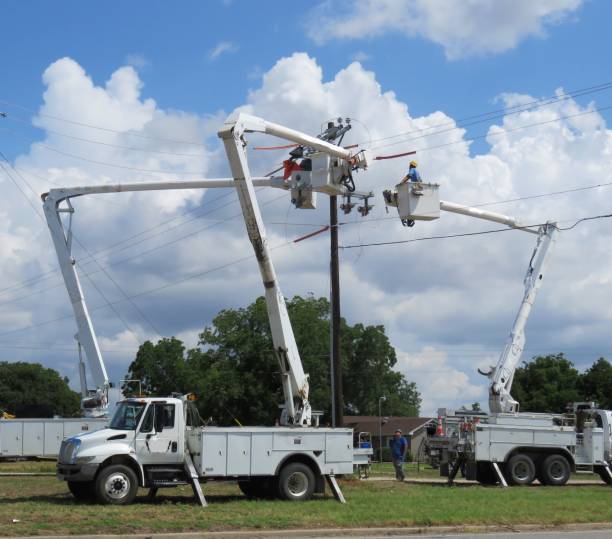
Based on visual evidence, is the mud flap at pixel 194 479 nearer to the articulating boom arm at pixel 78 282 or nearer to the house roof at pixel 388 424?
the articulating boom arm at pixel 78 282

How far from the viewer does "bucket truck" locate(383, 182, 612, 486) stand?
1114 inches

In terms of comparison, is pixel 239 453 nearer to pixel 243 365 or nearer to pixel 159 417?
pixel 159 417

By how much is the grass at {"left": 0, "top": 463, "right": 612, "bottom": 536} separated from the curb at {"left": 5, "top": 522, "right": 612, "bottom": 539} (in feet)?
0.99

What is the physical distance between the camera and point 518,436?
28.5m

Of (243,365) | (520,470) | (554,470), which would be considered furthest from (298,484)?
(243,365)

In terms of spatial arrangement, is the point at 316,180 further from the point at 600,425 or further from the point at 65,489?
the point at 600,425

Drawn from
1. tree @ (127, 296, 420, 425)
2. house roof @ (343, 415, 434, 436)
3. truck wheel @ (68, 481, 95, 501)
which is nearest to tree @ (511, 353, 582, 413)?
house roof @ (343, 415, 434, 436)

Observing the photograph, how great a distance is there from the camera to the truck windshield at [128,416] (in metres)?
21.0

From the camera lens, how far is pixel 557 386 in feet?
327

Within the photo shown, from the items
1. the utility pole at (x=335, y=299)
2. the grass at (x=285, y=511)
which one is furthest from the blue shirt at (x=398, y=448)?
the grass at (x=285, y=511)

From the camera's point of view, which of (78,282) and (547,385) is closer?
(78,282)

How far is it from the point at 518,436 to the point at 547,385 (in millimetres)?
72898

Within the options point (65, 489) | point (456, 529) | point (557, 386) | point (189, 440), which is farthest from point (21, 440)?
point (557, 386)

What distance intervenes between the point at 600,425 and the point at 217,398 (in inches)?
1956
